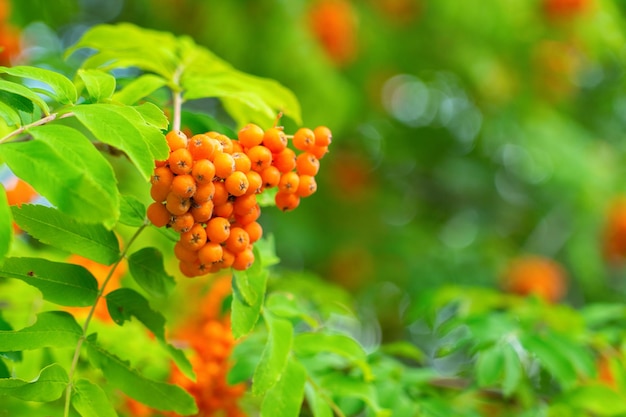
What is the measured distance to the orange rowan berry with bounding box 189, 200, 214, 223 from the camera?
111 cm

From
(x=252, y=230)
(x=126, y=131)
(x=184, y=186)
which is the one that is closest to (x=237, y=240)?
(x=252, y=230)

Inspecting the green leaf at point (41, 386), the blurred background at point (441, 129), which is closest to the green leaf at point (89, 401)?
the green leaf at point (41, 386)

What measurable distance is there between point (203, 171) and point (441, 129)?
14.2 feet

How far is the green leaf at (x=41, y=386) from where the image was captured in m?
1.10

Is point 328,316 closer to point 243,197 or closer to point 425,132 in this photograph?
point 243,197

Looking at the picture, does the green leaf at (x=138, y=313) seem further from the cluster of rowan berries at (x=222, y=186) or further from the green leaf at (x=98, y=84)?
the green leaf at (x=98, y=84)

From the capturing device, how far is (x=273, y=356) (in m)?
1.27

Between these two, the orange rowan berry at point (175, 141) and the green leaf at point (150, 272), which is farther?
the green leaf at point (150, 272)

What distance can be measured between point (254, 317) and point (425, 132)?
4166 mm

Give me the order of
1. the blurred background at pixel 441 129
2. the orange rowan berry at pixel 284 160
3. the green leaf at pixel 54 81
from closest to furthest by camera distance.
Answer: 1. the green leaf at pixel 54 81
2. the orange rowan berry at pixel 284 160
3. the blurred background at pixel 441 129

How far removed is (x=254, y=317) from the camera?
1.23m

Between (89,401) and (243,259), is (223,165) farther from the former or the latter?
(89,401)

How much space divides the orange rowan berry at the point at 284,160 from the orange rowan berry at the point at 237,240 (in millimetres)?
132

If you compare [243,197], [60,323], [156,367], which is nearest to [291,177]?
[243,197]
